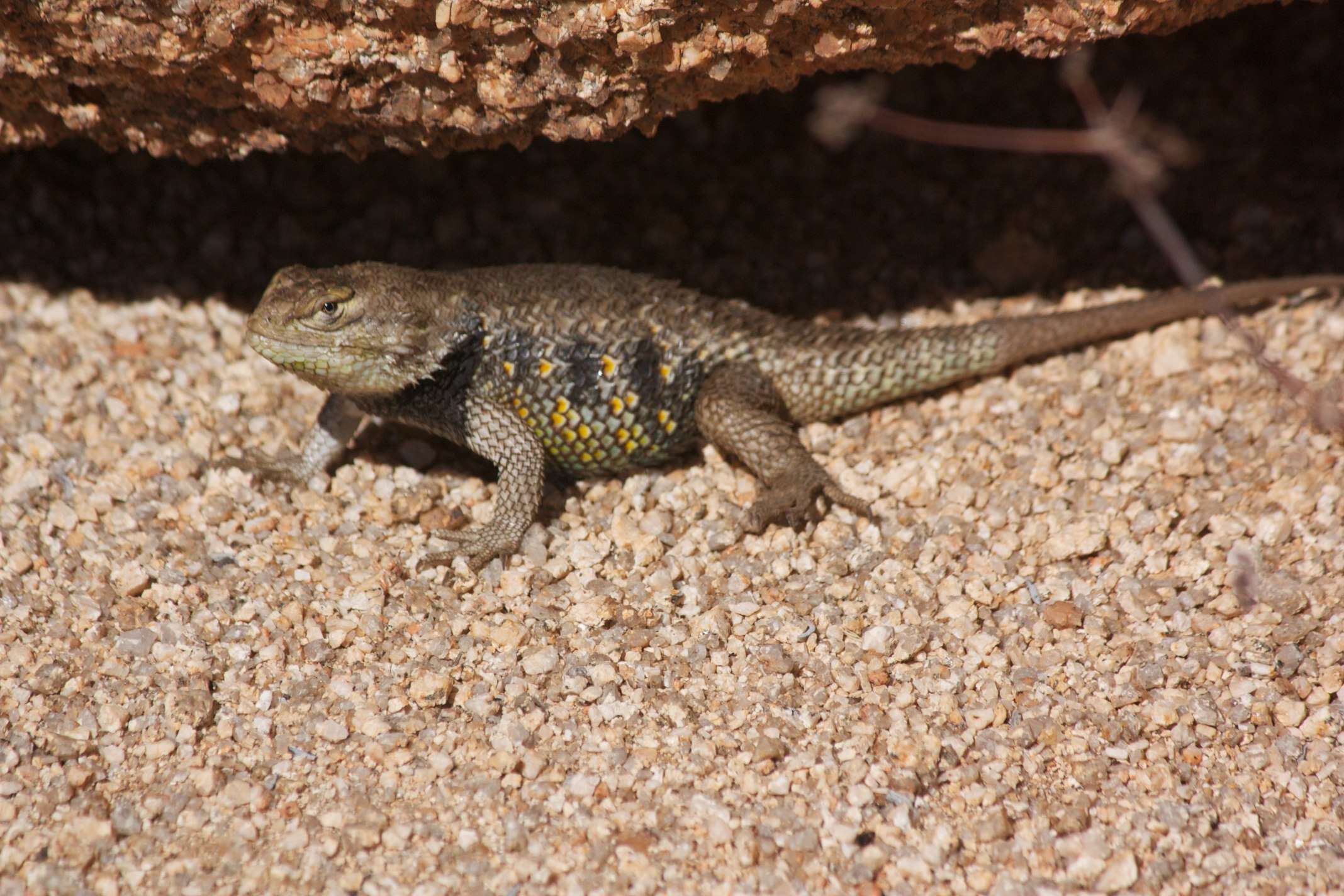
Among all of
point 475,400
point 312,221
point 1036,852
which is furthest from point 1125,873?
point 312,221

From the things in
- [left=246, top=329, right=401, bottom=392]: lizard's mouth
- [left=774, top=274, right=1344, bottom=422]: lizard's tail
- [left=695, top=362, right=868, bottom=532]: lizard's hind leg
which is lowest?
[left=246, top=329, right=401, bottom=392]: lizard's mouth

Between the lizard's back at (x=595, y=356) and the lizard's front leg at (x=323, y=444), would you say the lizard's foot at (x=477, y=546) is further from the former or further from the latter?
the lizard's front leg at (x=323, y=444)

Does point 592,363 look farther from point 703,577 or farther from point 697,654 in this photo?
point 697,654

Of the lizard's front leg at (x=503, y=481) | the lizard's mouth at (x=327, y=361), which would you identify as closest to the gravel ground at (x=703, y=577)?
the lizard's front leg at (x=503, y=481)

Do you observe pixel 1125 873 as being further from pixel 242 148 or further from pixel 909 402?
pixel 242 148

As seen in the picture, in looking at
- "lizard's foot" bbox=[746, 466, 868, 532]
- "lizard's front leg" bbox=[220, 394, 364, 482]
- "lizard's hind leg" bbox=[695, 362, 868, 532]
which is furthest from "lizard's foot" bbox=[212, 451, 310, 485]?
"lizard's foot" bbox=[746, 466, 868, 532]

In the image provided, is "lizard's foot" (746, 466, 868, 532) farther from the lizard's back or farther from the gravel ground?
the lizard's back
